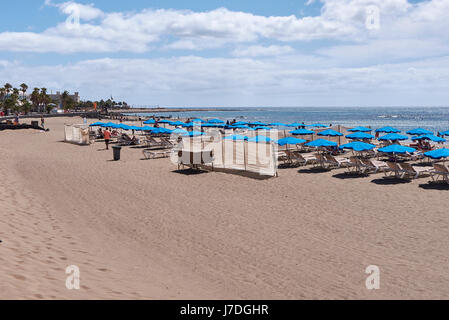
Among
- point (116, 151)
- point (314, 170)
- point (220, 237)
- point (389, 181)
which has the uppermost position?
point (116, 151)

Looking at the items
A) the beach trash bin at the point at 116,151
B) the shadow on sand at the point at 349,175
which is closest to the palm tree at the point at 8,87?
the beach trash bin at the point at 116,151

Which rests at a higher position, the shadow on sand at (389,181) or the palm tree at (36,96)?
the palm tree at (36,96)

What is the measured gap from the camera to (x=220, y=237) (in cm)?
746

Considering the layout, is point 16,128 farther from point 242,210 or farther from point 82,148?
point 242,210

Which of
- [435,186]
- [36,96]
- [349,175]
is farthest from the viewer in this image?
[36,96]

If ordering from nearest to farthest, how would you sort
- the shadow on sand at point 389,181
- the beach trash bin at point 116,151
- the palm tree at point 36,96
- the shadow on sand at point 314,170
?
the shadow on sand at point 389,181, the shadow on sand at point 314,170, the beach trash bin at point 116,151, the palm tree at point 36,96

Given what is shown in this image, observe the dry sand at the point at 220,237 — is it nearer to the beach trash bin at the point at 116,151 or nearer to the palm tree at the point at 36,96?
the beach trash bin at the point at 116,151

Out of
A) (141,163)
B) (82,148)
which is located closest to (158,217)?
(141,163)

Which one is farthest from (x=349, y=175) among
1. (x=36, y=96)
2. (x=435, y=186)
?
(x=36, y=96)

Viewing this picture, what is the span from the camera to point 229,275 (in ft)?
18.7

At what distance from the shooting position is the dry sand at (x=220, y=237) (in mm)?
5211

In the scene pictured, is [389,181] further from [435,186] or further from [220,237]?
[220,237]

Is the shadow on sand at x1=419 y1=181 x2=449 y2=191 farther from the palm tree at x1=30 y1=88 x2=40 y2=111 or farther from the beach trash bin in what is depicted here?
the palm tree at x1=30 y1=88 x2=40 y2=111
